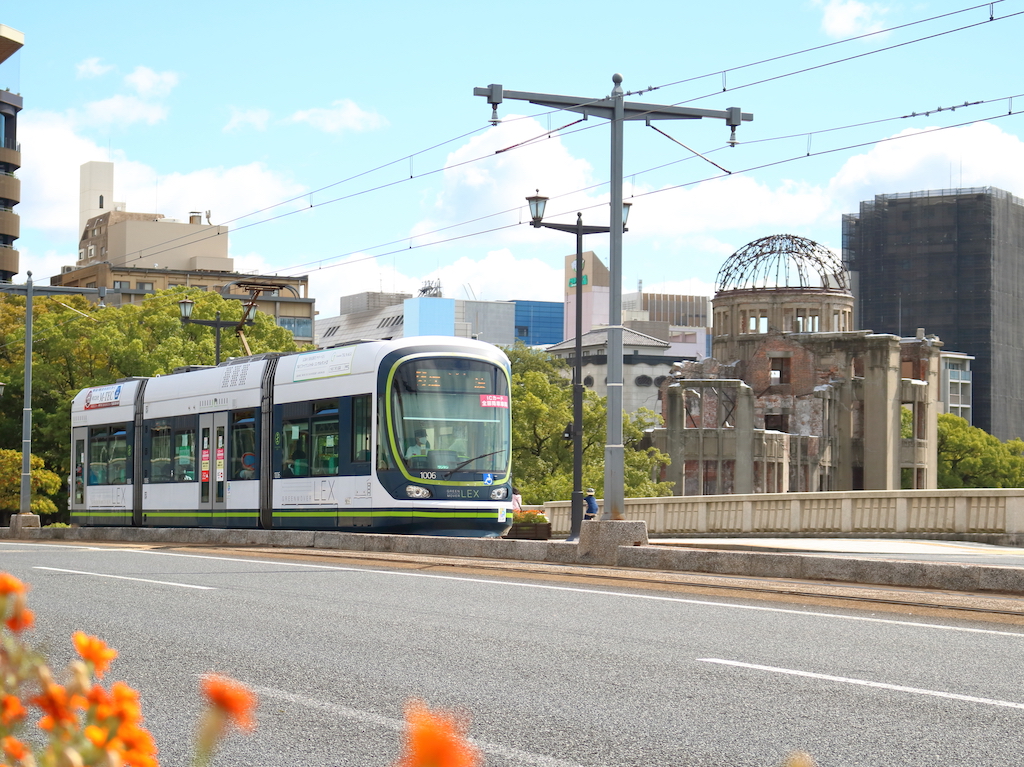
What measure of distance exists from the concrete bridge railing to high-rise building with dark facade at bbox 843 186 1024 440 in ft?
309

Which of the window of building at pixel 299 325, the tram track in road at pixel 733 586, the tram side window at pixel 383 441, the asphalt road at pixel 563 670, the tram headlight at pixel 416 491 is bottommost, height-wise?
the tram track in road at pixel 733 586

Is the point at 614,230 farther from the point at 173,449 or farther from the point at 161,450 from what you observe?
the point at 161,450

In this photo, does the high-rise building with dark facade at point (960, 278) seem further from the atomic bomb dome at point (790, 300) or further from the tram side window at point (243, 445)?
the tram side window at point (243, 445)

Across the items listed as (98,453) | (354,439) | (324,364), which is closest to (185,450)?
(98,453)

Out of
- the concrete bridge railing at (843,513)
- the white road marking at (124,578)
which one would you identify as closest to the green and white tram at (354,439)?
the white road marking at (124,578)

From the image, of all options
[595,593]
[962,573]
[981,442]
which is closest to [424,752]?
[595,593]

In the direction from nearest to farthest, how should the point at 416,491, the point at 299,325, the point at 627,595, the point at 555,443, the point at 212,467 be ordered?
the point at 627,595
the point at 416,491
the point at 212,467
the point at 555,443
the point at 299,325

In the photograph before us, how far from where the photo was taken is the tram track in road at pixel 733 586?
1277cm

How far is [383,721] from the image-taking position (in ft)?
22.4

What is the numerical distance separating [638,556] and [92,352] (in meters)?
42.6

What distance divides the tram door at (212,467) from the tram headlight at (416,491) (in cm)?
546

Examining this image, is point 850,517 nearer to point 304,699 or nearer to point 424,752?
point 304,699

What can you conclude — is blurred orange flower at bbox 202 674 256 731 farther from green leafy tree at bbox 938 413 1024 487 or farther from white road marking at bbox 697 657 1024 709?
green leafy tree at bbox 938 413 1024 487

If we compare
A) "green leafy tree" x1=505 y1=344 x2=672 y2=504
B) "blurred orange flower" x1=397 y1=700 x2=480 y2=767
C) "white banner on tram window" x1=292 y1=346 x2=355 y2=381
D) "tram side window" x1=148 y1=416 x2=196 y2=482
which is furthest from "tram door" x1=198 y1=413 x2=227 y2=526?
"green leafy tree" x1=505 y1=344 x2=672 y2=504
